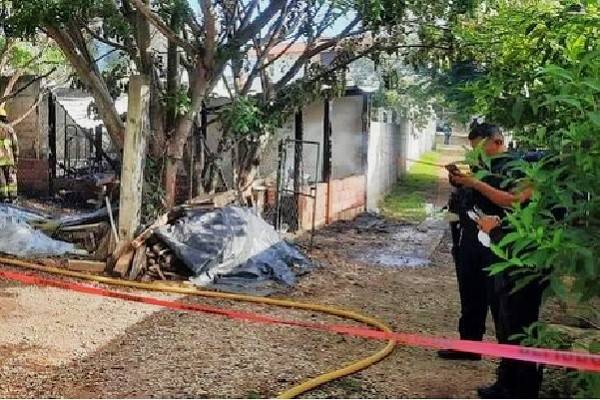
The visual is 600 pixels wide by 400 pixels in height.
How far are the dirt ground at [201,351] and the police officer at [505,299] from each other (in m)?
0.38

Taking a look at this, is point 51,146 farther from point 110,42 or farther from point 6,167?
point 110,42

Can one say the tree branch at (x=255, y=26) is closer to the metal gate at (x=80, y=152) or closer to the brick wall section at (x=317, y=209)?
the brick wall section at (x=317, y=209)

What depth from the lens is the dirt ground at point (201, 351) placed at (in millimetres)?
4203

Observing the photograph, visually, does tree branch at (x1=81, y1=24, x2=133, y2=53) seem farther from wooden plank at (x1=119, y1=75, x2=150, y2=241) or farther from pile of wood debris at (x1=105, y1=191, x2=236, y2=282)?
pile of wood debris at (x1=105, y1=191, x2=236, y2=282)

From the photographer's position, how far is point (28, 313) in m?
5.82

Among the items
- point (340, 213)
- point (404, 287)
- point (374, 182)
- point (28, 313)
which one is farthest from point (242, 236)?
point (374, 182)

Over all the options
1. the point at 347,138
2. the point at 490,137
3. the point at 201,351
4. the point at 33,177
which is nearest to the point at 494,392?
the point at 490,137

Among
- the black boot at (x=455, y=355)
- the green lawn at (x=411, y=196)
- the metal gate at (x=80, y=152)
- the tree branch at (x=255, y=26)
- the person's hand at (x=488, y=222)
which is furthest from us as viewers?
the green lawn at (x=411, y=196)

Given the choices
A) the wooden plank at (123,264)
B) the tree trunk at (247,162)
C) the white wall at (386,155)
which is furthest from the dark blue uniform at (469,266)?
the white wall at (386,155)

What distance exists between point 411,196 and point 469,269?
13313 mm

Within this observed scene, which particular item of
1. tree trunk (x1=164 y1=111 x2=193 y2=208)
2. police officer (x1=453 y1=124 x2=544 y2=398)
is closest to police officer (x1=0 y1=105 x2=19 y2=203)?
tree trunk (x1=164 y1=111 x2=193 y2=208)

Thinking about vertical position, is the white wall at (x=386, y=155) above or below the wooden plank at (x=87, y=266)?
above

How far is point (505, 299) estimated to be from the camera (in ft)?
12.2

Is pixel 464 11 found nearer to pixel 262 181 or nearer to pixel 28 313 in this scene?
pixel 262 181
